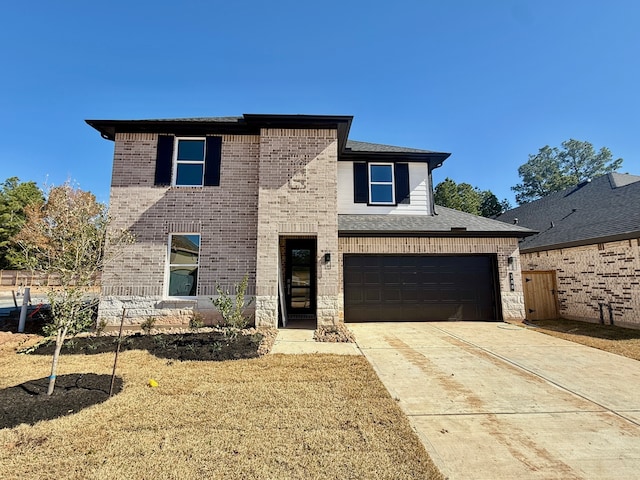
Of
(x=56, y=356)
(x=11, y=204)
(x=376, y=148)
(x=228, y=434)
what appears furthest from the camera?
(x=11, y=204)

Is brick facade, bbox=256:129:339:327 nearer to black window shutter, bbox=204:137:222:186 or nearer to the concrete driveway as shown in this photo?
black window shutter, bbox=204:137:222:186

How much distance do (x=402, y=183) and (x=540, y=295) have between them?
6.90 meters

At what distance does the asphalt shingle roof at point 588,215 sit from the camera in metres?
9.82

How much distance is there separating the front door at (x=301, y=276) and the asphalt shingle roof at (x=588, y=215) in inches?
381

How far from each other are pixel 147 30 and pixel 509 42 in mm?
11994

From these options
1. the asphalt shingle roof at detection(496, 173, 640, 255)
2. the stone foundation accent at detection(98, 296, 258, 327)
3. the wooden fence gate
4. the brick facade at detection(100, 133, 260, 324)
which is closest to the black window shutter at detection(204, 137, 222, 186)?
the brick facade at detection(100, 133, 260, 324)

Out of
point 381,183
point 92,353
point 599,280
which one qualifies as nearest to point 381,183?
point 381,183

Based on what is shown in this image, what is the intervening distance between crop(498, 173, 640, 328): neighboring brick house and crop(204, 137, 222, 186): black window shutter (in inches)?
473

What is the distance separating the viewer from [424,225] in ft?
32.8

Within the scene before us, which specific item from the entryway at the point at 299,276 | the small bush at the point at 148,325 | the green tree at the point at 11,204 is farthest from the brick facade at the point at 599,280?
the green tree at the point at 11,204

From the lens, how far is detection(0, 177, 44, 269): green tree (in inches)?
1133

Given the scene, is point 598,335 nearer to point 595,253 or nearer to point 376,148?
point 595,253

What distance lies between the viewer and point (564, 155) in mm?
40156

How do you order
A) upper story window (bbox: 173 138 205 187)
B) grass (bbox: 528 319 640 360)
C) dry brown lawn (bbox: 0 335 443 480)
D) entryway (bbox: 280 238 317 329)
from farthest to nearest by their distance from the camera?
1. entryway (bbox: 280 238 317 329)
2. upper story window (bbox: 173 138 205 187)
3. grass (bbox: 528 319 640 360)
4. dry brown lawn (bbox: 0 335 443 480)
